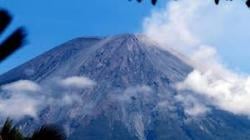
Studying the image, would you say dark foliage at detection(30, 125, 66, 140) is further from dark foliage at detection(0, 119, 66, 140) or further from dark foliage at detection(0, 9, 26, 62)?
dark foliage at detection(0, 9, 26, 62)

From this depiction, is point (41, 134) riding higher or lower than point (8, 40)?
lower

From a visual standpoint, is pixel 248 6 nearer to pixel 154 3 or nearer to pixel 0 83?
pixel 154 3

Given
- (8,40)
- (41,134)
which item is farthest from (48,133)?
(8,40)

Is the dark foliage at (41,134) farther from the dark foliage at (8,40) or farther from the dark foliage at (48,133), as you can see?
the dark foliage at (8,40)

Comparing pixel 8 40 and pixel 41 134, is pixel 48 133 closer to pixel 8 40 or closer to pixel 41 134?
pixel 41 134

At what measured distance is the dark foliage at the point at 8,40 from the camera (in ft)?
22.6

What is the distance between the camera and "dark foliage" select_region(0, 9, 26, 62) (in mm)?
6875

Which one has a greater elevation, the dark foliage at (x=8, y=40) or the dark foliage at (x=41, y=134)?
the dark foliage at (x=8, y=40)

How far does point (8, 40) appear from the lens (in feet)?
22.8

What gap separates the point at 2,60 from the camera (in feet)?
22.8

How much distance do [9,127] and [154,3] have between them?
230 centimetres

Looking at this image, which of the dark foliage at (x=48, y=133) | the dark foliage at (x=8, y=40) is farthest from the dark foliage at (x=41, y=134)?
the dark foliage at (x=8, y=40)

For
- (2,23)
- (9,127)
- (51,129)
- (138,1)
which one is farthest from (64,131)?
(138,1)

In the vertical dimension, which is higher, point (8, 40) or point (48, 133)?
point (8, 40)
